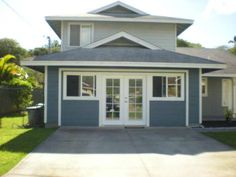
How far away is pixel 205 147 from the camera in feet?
34.8

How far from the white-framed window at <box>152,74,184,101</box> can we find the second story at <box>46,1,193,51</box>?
13.0 ft

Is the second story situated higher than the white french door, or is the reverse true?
the second story

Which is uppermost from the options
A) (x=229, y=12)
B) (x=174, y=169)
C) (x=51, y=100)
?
(x=229, y=12)

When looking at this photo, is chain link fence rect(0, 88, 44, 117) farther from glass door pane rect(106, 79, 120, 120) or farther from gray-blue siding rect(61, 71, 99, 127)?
glass door pane rect(106, 79, 120, 120)

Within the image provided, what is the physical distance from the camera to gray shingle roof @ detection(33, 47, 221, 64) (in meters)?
14.8

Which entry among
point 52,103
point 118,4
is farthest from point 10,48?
point 52,103

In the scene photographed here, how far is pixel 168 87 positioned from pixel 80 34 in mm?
6742

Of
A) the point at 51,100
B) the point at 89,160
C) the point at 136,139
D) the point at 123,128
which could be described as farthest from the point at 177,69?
the point at 89,160

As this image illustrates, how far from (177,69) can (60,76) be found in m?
5.26

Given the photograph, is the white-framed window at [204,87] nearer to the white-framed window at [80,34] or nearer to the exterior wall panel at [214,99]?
the exterior wall panel at [214,99]

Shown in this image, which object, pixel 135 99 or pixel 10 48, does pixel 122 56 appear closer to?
pixel 135 99

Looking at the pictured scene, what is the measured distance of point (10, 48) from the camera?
57094 millimetres

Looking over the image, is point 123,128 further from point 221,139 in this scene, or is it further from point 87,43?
point 87,43

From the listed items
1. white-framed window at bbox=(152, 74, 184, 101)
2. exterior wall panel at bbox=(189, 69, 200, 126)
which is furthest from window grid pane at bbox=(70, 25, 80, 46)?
exterior wall panel at bbox=(189, 69, 200, 126)
